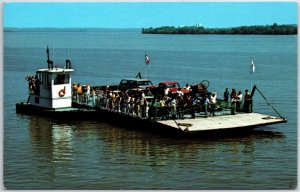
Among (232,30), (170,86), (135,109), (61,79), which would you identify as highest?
(232,30)

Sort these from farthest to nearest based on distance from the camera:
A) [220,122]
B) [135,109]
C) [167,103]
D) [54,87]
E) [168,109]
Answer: [54,87] → [135,109] → [167,103] → [168,109] → [220,122]

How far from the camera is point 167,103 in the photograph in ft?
76.2

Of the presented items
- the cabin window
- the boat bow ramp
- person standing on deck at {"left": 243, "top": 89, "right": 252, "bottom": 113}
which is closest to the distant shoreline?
the boat bow ramp

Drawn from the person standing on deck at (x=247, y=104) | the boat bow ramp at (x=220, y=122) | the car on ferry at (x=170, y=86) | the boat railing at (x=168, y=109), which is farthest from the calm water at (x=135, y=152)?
the car on ferry at (x=170, y=86)

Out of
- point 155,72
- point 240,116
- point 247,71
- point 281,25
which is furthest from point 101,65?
point 281,25

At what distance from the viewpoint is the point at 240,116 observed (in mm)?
23562

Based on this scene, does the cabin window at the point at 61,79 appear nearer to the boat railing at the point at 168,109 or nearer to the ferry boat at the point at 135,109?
the ferry boat at the point at 135,109

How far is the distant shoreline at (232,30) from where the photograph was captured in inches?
689

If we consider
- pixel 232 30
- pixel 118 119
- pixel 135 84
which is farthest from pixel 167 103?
pixel 135 84

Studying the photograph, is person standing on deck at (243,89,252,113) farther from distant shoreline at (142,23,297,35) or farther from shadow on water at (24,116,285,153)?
distant shoreline at (142,23,297,35)

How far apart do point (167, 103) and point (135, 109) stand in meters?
1.37

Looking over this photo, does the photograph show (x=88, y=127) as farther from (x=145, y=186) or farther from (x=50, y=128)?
(x=145, y=186)

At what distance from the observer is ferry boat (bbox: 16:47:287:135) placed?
2238cm

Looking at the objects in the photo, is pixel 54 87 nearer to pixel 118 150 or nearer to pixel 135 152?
pixel 118 150
